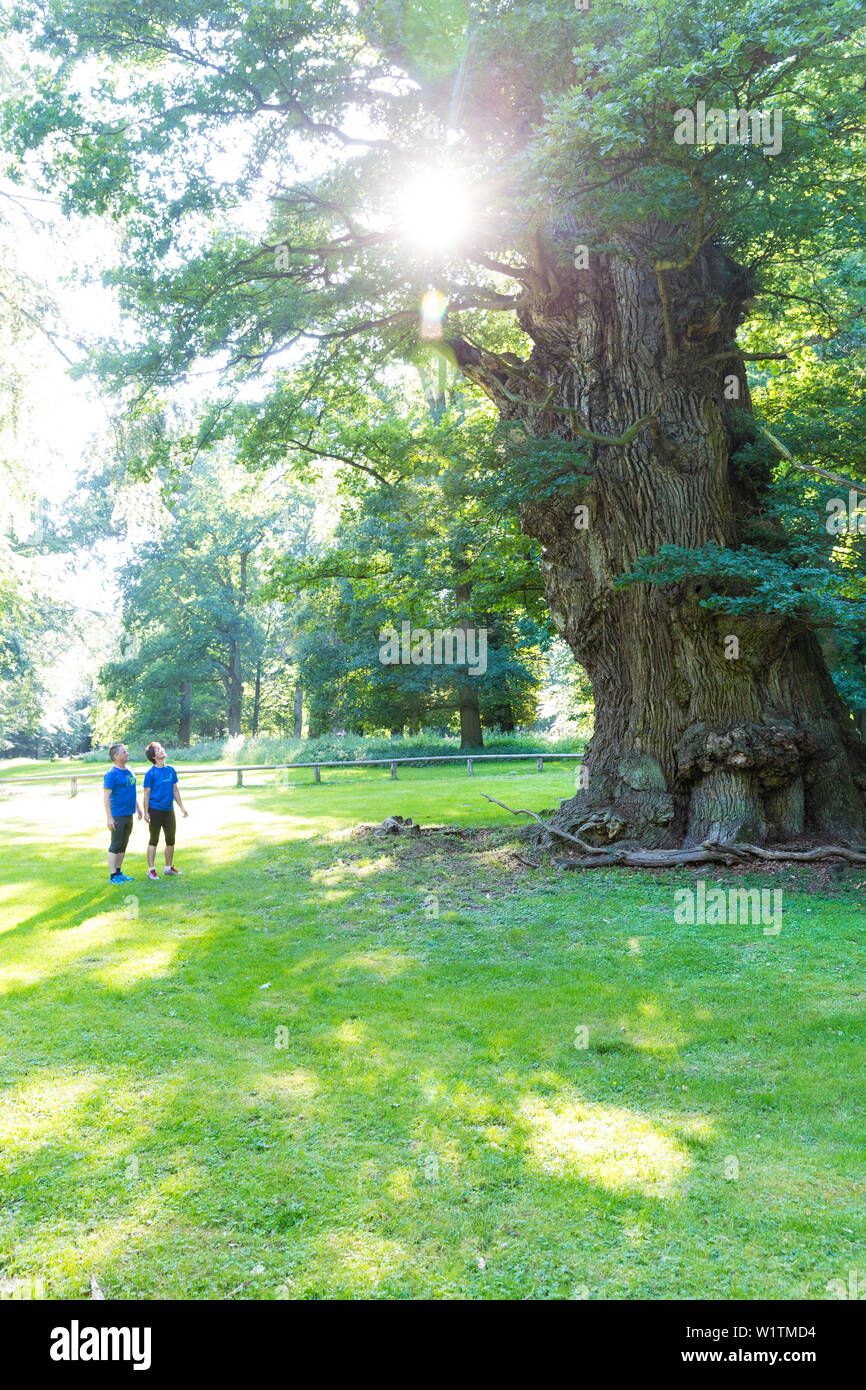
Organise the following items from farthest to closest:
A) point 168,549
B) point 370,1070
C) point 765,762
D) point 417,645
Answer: point 168,549
point 417,645
point 765,762
point 370,1070

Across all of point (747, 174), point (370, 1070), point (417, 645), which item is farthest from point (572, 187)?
point (417, 645)

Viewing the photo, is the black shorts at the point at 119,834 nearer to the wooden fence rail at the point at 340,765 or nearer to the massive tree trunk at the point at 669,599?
the massive tree trunk at the point at 669,599

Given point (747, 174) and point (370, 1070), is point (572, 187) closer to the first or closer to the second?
point (747, 174)

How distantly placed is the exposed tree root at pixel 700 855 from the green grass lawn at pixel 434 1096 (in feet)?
1.42

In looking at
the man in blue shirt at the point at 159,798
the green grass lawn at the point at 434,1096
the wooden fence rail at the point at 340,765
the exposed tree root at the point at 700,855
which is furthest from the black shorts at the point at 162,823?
the wooden fence rail at the point at 340,765

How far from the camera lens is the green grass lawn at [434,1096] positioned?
3277mm

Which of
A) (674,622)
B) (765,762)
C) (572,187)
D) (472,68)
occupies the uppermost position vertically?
→ (472,68)

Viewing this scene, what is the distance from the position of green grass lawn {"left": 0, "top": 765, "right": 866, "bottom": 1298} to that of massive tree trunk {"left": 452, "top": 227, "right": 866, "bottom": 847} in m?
1.40

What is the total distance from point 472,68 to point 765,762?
921cm

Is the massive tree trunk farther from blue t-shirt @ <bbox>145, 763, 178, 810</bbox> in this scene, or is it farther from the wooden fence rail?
the wooden fence rail

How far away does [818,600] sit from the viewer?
29.5ft

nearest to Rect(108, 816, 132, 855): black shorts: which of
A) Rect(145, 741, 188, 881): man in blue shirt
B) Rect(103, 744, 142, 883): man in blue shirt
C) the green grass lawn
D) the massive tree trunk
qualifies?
Rect(103, 744, 142, 883): man in blue shirt

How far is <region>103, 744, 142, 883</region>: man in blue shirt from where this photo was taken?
34.5 ft

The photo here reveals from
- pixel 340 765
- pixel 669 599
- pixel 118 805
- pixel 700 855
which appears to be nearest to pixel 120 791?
pixel 118 805
